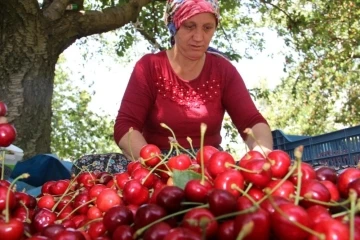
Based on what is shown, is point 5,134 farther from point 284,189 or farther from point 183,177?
point 284,189

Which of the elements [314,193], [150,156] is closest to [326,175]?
[314,193]

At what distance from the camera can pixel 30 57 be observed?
3783mm

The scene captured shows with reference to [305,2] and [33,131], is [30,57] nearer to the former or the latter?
[33,131]

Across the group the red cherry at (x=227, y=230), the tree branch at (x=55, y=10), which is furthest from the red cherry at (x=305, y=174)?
the tree branch at (x=55, y=10)

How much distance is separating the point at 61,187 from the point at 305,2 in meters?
7.84

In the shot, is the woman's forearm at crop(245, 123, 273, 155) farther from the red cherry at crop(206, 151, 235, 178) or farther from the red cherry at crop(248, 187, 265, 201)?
the red cherry at crop(248, 187, 265, 201)

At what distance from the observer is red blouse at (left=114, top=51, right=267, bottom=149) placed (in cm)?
249

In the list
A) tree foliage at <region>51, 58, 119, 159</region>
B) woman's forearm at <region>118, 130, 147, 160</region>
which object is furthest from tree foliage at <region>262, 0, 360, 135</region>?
woman's forearm at <region>118, 130, 147, 160</region>

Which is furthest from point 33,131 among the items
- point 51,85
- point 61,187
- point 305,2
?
point 305,2

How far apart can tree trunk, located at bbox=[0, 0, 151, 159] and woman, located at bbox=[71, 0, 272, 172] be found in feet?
4.66

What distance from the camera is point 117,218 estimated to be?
91 centimetres

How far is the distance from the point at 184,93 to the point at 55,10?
1771mm

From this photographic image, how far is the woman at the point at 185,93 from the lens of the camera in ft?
7.98

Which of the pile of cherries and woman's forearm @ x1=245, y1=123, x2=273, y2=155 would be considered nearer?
the pile of cherries
